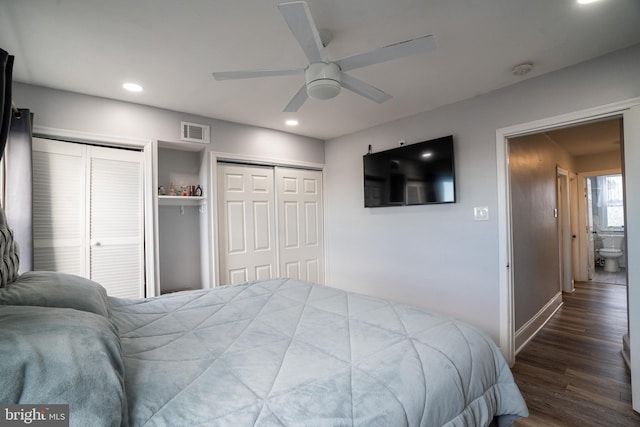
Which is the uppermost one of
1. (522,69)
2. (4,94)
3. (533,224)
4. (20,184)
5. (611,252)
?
(522,69)

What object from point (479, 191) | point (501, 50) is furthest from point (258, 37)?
point (479, 191)

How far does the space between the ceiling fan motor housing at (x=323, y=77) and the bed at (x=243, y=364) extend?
130cm

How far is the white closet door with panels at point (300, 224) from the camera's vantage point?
12.8 ft

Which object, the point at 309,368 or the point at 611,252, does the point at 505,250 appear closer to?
the point at 309,368

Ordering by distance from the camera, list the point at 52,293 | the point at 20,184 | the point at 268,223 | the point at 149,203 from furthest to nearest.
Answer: the point at 268,223 < the point at 149,203 < the point at 20,184 < the point at 52,293

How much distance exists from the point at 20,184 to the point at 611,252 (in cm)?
923

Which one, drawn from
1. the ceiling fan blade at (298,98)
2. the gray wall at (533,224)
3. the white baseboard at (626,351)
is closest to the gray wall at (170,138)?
the ceiling fan blade at (298,98)

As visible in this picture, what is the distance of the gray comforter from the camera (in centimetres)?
75

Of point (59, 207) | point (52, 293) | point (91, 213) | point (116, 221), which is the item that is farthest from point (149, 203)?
point (52, 293)

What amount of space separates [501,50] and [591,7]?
477 millimetres

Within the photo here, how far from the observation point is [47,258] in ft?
7.85

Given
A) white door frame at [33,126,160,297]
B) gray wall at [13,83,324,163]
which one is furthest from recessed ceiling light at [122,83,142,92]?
white door frame at [33,126,160,297]

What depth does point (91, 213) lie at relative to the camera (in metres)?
2.59

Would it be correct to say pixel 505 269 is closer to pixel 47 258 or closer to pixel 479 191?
pixel 479 191
